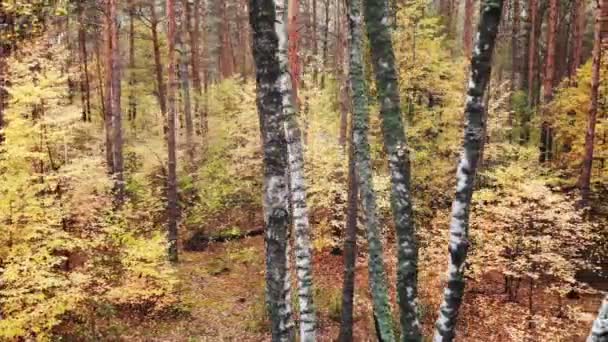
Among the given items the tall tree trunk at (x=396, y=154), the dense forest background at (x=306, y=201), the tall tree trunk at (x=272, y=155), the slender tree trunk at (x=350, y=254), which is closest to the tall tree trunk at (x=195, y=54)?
the dense forest background at (x=306, y=201)

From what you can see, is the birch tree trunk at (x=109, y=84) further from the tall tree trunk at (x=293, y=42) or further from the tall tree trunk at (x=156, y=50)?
the tall tree trunk at (x=293, y=42)

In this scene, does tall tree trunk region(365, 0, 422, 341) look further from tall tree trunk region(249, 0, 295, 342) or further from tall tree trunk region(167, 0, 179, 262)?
tall tree trunk region(167, 0, 179, 262)

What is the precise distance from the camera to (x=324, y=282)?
58.0 feet

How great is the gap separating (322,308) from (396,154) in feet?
34.9

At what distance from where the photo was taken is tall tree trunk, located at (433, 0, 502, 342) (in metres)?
5.47

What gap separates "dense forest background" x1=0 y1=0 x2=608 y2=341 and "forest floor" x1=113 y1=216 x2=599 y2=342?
0.23 feet

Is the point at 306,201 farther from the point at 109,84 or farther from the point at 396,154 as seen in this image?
the point at 109,84

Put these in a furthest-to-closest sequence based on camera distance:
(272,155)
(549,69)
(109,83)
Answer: (549,69) < (109,83) < (272,155)

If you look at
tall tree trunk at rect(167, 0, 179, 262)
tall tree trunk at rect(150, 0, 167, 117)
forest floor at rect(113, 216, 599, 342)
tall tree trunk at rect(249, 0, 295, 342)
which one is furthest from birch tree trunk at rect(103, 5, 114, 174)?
tall tree trunk at rect(249, 0, 295, 342)

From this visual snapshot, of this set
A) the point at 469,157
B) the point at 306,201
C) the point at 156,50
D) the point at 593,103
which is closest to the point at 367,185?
the point at 469,157

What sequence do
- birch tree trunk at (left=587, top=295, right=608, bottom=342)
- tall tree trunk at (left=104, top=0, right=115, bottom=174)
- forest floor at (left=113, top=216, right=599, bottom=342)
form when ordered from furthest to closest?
tall tree trunk at (left=104, top=0, right=115, bottom=174)
forest floor at (left=113, top=216, right=599, bottom=342)
birch tree trunk at (left=587, top=295, right=608, bottom=342)

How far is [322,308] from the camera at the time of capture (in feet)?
52.1

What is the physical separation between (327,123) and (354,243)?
8.10m

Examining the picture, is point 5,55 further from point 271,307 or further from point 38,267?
point 271,307
